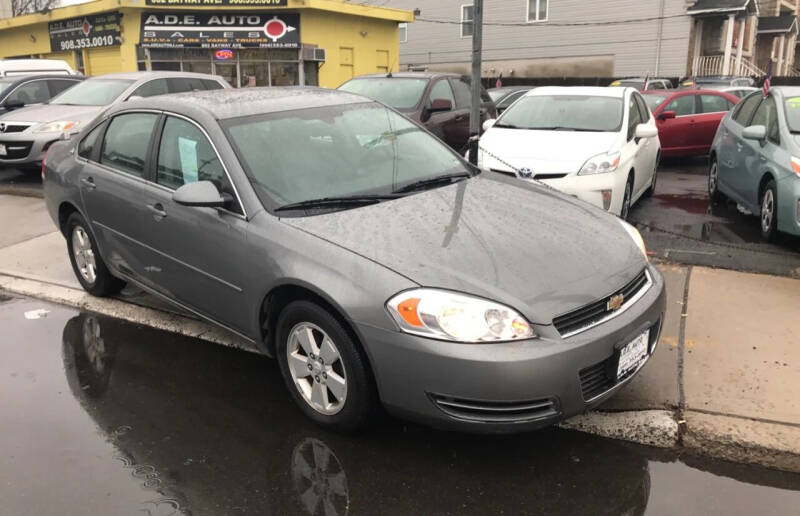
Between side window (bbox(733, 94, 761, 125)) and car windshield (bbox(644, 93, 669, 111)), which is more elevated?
side window (bbox(733, 94, 761, 125))

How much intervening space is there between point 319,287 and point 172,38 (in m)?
23.3

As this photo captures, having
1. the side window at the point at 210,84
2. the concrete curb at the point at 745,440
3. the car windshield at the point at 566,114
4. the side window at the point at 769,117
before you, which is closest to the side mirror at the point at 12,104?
the side window at the point at 210,84


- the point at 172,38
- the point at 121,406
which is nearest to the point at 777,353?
the point at 121,406

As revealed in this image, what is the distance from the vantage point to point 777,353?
13.2 ft

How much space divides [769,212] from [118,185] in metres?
5.66

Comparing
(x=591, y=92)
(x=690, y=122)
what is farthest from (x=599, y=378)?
(x=690, y=122)

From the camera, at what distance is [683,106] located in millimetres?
12102

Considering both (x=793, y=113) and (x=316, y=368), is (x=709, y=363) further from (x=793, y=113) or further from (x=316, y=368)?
(x=793, y=113)

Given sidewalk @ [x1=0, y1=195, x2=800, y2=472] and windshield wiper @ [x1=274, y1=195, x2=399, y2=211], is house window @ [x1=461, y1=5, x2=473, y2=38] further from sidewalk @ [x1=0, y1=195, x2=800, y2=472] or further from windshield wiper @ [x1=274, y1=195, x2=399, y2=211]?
windshield wiper @ [x1=274, y1=195, x2=399, y2=211]

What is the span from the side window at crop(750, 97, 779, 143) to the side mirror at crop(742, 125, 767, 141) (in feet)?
0.27

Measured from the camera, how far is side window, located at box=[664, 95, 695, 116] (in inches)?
474

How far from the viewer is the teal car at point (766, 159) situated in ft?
19.5

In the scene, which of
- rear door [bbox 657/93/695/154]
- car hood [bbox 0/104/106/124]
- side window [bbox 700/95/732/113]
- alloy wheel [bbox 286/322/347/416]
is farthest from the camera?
side window [bbox 700/95/732/113]

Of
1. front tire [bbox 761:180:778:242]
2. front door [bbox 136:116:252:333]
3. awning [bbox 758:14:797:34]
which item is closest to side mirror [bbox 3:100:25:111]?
front door [bbox 136:116:252:333]
